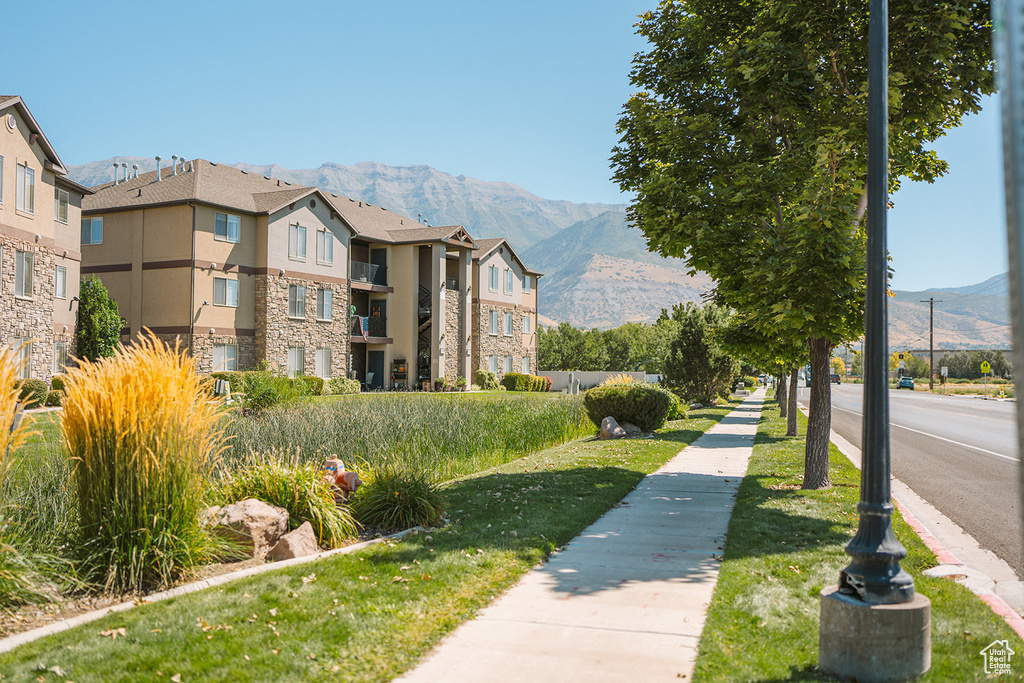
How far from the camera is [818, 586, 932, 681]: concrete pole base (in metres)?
4.41

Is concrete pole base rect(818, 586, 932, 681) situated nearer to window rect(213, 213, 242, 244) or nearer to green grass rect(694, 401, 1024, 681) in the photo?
green grass rect(694, 401, 1024, 681)

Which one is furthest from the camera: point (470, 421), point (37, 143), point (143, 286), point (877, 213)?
point (143, 286)

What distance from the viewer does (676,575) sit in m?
6.79

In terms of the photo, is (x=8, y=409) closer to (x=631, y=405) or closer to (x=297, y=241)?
(x=631, y=405)

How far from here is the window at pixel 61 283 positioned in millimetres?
27938

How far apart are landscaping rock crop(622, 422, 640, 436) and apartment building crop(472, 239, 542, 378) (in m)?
26.3

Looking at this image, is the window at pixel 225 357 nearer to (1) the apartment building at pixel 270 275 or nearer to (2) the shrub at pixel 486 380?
(1) the apartment building at pixel 270 275

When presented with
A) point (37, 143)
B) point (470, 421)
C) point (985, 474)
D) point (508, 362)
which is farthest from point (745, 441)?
point (508, 362)

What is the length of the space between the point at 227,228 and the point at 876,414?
32114 mm

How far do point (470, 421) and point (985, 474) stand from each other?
1064 cm

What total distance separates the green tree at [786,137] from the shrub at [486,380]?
1295 inches

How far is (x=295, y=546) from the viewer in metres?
6.92

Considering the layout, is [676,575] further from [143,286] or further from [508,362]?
[508,362]

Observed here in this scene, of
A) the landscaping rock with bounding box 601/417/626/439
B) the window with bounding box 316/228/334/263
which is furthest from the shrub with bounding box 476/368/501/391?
the landscaping rock with bounding box 601/417/626/439
